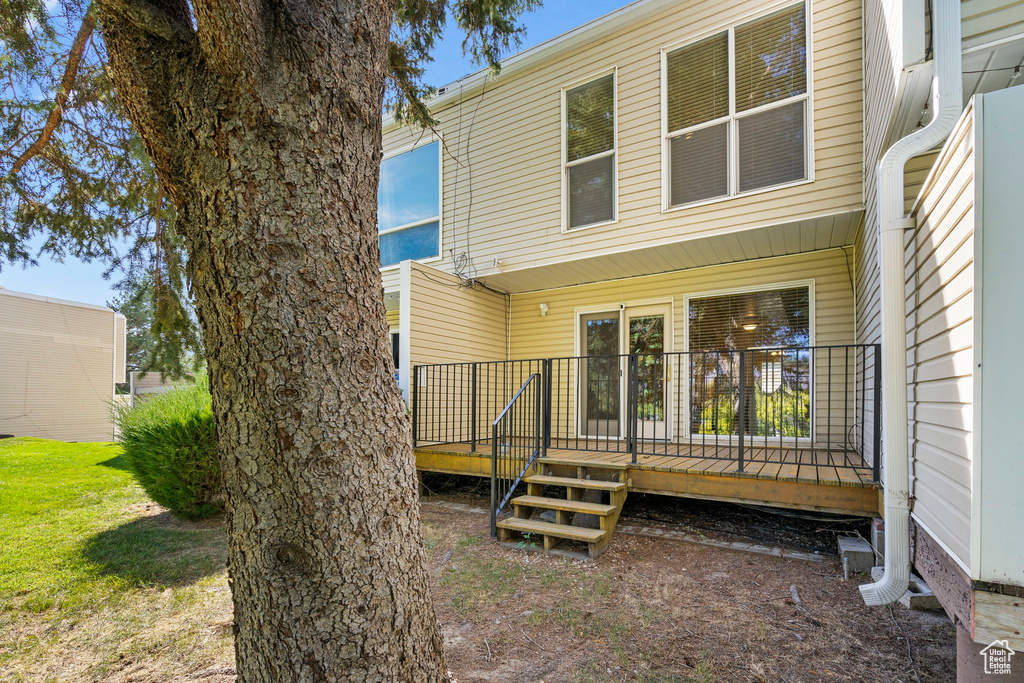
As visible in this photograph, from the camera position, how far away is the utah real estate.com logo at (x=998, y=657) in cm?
165

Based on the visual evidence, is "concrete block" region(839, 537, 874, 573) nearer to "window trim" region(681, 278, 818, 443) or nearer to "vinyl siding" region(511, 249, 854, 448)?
"window trim" region(681, 278, 818, 443)

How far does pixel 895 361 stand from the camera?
281 centimetres

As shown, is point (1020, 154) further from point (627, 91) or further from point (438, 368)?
point (438, 368)

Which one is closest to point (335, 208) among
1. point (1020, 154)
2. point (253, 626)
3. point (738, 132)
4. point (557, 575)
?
point (253, 626)

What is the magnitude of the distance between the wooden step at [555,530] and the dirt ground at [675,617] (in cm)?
17

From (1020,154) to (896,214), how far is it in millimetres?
1381

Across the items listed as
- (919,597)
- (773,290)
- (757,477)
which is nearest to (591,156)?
(773,290)

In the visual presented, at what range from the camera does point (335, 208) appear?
1.43 meters

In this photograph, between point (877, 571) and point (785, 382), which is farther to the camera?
point (785, 382)

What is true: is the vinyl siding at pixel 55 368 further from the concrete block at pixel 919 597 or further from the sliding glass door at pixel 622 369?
the concrete block at pixel 919 597

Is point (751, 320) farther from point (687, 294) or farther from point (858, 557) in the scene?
point (858, 557)

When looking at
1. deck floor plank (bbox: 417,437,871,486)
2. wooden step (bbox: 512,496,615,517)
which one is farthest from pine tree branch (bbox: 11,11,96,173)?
wooden step (bbox: 512,496,615,517)

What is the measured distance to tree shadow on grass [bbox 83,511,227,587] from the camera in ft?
11.6

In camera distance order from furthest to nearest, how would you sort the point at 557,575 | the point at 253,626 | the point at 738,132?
the point at 738,132, the point at 557,575, the point at 253,626
